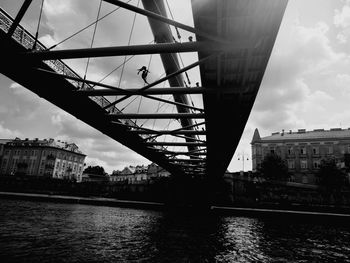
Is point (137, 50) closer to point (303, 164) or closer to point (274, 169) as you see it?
point (274, 169)

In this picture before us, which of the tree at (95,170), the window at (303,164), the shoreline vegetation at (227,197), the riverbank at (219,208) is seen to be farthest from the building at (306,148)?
the tree at (95,170)

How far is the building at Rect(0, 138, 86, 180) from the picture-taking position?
257 feet

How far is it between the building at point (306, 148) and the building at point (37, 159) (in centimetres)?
6510

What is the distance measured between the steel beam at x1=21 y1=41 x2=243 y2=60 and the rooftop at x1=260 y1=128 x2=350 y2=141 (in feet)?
218

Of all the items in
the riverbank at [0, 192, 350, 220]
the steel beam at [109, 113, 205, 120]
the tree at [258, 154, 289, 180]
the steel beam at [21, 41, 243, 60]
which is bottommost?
the riverbank at [0, 192, 350, 220]

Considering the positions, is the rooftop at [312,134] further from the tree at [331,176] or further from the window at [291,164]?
the tree at [331,176]

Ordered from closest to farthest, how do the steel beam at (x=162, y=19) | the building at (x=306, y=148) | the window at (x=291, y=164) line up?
1. the steel beam at (x=162, y=19)
2. the building at (x=306, y=148)
3. the window at (x=291, y=164)

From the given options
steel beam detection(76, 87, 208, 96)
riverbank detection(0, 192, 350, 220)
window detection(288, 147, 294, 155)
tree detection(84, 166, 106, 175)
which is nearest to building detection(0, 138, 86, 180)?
riverbank detection(0, 192, 350, 220)

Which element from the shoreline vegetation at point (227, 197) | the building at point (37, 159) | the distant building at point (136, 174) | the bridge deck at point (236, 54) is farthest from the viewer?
the distant building at point (136, 174)

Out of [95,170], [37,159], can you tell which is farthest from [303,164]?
[95,170]

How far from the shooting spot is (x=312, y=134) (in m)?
64.8

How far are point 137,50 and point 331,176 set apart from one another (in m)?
54.3

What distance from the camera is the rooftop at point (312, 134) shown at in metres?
61.0

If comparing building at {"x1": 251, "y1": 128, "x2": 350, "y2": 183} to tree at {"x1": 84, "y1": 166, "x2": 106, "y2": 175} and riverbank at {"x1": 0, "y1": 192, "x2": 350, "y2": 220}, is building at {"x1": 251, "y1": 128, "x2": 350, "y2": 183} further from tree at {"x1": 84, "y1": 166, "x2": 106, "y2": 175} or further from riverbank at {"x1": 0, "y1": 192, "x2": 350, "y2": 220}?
tree at {"x1": 84, "y1": 166, "x2": 106, "y2": 175}
